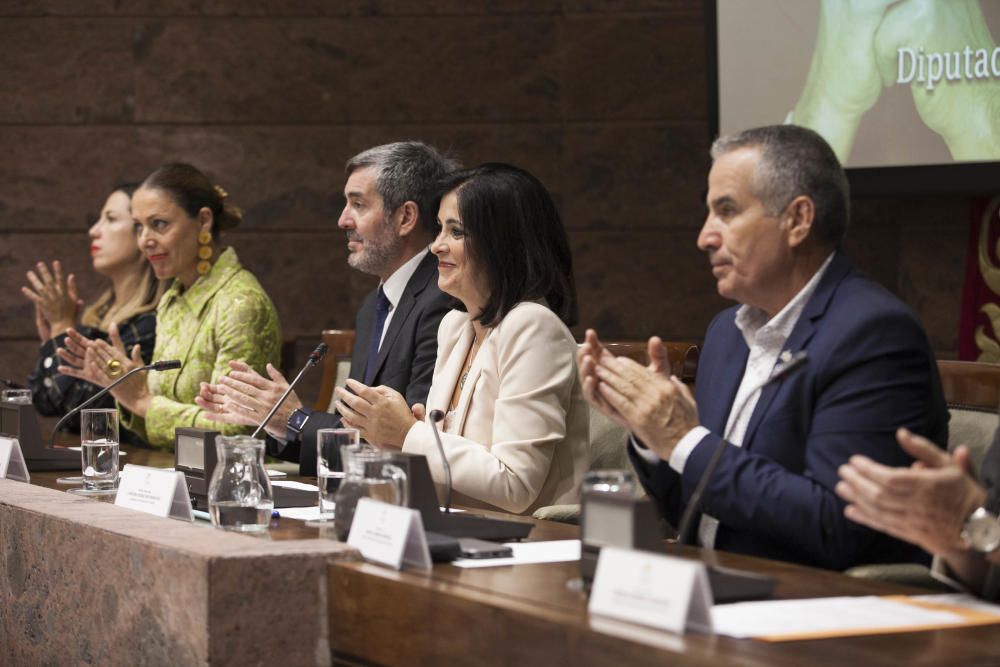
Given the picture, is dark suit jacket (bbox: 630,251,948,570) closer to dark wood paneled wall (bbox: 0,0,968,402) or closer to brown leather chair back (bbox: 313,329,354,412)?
brown leather chair back (bbox: 313,329,354,412)

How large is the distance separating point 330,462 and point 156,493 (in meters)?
0.32

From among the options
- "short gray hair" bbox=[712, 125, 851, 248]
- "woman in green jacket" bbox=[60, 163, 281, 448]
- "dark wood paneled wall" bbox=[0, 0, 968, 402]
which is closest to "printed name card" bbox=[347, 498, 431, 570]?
"short gray hair" bbox=[712, 125, 851, 248]

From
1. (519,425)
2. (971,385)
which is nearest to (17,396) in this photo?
(519,425)

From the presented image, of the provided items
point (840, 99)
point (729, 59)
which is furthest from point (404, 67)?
point (840, 99)

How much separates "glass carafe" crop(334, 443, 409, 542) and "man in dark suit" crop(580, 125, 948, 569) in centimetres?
38

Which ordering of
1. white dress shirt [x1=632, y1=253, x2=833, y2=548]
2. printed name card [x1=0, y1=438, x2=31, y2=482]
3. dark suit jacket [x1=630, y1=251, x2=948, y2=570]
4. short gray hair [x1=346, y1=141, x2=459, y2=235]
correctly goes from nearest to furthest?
dark suit jacket [x1=630, y1=251, x2=948, y2=570], white dress shirt [x1=632, y1=253, x2=833, y2=548], printed name card [x1=0, y1=438, x2=31, y2=482], short gray hair [x1=346, y1=141, x2=459, y2=235]

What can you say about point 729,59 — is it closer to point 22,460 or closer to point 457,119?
point 457,119

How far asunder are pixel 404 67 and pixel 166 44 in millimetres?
1008

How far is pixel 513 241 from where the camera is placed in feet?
10.1

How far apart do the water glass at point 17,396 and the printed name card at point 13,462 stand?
0.94 ft

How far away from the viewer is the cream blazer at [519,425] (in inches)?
111

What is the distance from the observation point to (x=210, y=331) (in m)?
4.34

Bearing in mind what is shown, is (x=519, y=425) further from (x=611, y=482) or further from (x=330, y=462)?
(x=611, y=482)

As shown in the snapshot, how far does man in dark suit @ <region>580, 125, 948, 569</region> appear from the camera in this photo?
219 cm
